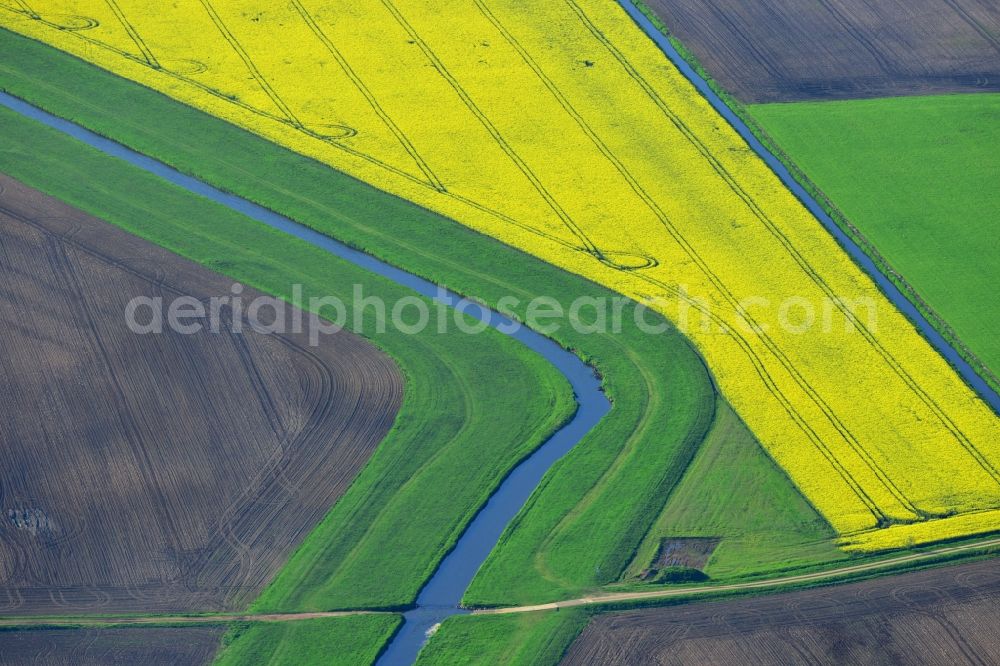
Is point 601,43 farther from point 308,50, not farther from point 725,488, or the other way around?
point 725,488

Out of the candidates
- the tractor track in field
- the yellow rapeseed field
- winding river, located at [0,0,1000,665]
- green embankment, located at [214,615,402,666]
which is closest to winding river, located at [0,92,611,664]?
winding river, located at [0,0,1000,665]

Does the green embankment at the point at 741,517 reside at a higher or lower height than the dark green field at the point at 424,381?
higher

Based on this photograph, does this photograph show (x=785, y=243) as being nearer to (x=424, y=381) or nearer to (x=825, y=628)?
(x=424, y=381)

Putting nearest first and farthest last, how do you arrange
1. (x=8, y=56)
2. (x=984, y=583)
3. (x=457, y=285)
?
(x=984, y=583) → (x=457, y=285) → (x=8, y=56)

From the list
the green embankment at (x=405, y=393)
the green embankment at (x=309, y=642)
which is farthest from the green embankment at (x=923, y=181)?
the green embankment at (x=309, y=642)

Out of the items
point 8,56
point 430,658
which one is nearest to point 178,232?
point 8,56

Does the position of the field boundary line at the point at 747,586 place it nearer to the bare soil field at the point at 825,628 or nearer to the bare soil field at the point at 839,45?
the bare soil field at the point at 825,628

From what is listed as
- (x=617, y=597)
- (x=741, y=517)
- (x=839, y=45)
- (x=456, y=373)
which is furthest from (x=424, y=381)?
(x=839, y=45)
